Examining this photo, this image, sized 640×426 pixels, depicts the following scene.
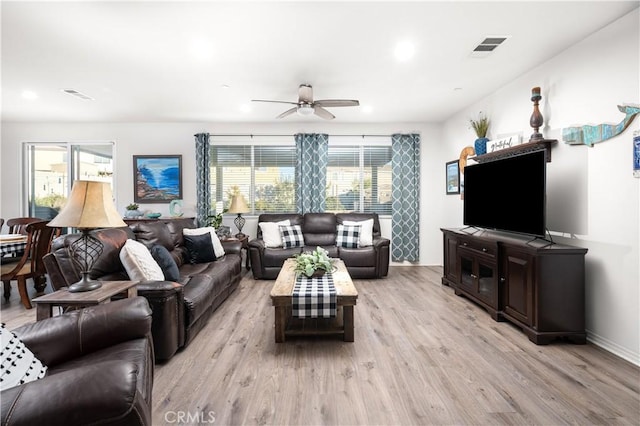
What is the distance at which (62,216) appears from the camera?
200 cm

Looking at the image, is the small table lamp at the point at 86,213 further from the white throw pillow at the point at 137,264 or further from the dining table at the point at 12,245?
the dining table at the point at 12,245

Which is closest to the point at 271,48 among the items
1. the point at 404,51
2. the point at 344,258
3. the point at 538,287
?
the point at 404,51

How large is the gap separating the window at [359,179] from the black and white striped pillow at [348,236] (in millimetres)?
727

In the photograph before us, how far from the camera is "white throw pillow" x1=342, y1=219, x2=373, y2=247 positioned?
490cm

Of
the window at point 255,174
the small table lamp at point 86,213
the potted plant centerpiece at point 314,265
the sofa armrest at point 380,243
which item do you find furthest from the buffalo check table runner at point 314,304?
the window at point 255,174

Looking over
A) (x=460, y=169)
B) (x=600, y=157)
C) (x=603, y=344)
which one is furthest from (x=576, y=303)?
(x=460, y=169)

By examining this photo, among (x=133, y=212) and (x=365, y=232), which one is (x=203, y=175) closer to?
(x=133, y=212)

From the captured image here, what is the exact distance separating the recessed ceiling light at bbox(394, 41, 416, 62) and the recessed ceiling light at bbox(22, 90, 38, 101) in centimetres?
463

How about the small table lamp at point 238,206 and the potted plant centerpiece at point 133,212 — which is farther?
the potted plant centerpiece at point 133,212

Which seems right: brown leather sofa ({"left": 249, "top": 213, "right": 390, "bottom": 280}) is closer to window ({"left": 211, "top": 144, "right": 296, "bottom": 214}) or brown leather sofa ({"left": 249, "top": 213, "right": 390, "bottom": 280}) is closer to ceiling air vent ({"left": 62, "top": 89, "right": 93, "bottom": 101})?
window ({"left": 211, "top": 144, "right": 296, "bottom": 214})

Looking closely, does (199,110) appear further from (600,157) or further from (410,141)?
(600,157)

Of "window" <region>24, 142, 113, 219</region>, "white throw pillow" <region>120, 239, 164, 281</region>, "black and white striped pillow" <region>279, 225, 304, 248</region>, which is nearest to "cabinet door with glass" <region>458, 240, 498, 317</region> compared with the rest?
"black and white striped pillow" <region>279, 225, 304, 248</region>

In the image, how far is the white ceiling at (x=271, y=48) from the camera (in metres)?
2.24

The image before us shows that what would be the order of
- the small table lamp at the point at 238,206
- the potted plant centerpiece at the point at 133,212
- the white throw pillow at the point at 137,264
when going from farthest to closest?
the potted plant centerpiece at the point at 133,212, the small table lamp at the point at 238,206, the white throw pillow at the point at 137,264
